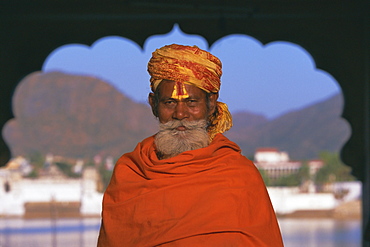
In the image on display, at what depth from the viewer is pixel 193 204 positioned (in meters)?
2.08

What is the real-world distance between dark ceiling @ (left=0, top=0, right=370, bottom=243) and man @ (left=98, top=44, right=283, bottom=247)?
9.89 feet

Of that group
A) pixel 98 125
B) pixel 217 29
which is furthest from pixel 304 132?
pixel 217 29

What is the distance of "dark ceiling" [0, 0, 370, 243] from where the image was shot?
208 inches

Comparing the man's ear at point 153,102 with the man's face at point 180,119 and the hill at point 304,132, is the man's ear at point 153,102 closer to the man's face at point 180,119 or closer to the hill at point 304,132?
the man's face at point 180,119

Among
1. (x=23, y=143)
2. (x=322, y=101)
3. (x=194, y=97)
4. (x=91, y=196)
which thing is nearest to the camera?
(x=194, y=97)

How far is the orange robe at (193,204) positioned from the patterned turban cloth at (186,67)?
191 mm

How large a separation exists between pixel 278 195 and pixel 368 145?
44.9 meters

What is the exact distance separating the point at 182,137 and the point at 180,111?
0.08 meters

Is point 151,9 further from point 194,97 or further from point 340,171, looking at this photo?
point 340,171

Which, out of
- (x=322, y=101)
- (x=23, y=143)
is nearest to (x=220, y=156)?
(x=23, y=143)

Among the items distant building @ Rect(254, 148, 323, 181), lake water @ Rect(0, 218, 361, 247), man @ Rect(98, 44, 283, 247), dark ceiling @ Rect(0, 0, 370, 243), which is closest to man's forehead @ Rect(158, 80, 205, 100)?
man @ Rect(98, 44, 283, 247)

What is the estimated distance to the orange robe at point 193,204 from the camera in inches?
80.0

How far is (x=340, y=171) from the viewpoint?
162 feet

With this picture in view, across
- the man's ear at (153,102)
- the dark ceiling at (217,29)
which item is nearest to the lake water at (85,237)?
the dark ceiling at (217,29)
